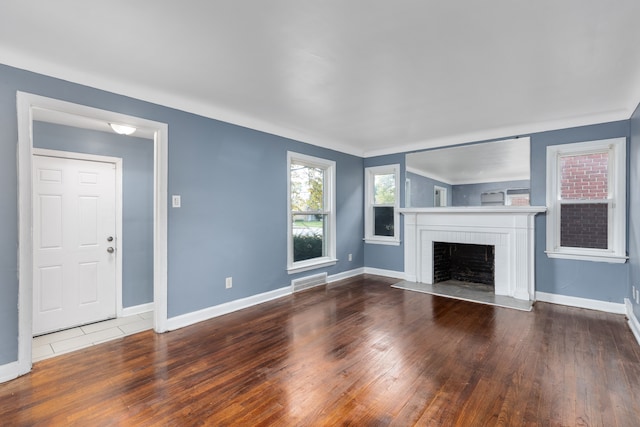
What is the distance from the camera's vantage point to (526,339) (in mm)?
2914

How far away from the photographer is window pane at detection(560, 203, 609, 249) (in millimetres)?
3762

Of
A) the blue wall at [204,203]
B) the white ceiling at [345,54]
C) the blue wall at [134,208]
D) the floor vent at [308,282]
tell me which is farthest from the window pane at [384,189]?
the blue wall at [134,208]

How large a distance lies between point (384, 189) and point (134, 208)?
415cm

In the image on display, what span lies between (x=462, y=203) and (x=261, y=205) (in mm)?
3120

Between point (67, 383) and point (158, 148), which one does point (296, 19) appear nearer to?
point (158, 148)

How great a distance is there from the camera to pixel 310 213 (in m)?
4.97

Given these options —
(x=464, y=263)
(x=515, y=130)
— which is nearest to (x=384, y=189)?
(x=464, y=263)

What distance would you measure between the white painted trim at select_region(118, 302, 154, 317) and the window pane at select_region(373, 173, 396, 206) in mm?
4144

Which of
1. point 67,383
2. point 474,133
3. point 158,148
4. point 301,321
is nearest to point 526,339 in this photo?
point 301,321

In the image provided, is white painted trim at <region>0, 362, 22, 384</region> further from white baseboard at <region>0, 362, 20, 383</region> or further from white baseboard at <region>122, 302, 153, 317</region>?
white baseboard at <region>122, 302, 153, 317</region>

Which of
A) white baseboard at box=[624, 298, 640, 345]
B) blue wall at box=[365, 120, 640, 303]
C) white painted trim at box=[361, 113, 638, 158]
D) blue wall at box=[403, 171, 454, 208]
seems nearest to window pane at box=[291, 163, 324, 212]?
white painted trim at box=[361, 113, 638, 158]

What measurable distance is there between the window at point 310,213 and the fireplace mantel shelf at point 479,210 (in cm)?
137

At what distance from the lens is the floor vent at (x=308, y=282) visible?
15.0ft

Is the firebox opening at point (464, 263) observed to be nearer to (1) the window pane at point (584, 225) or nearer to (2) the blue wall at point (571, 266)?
(2) the blue wall at point (571, 266)
